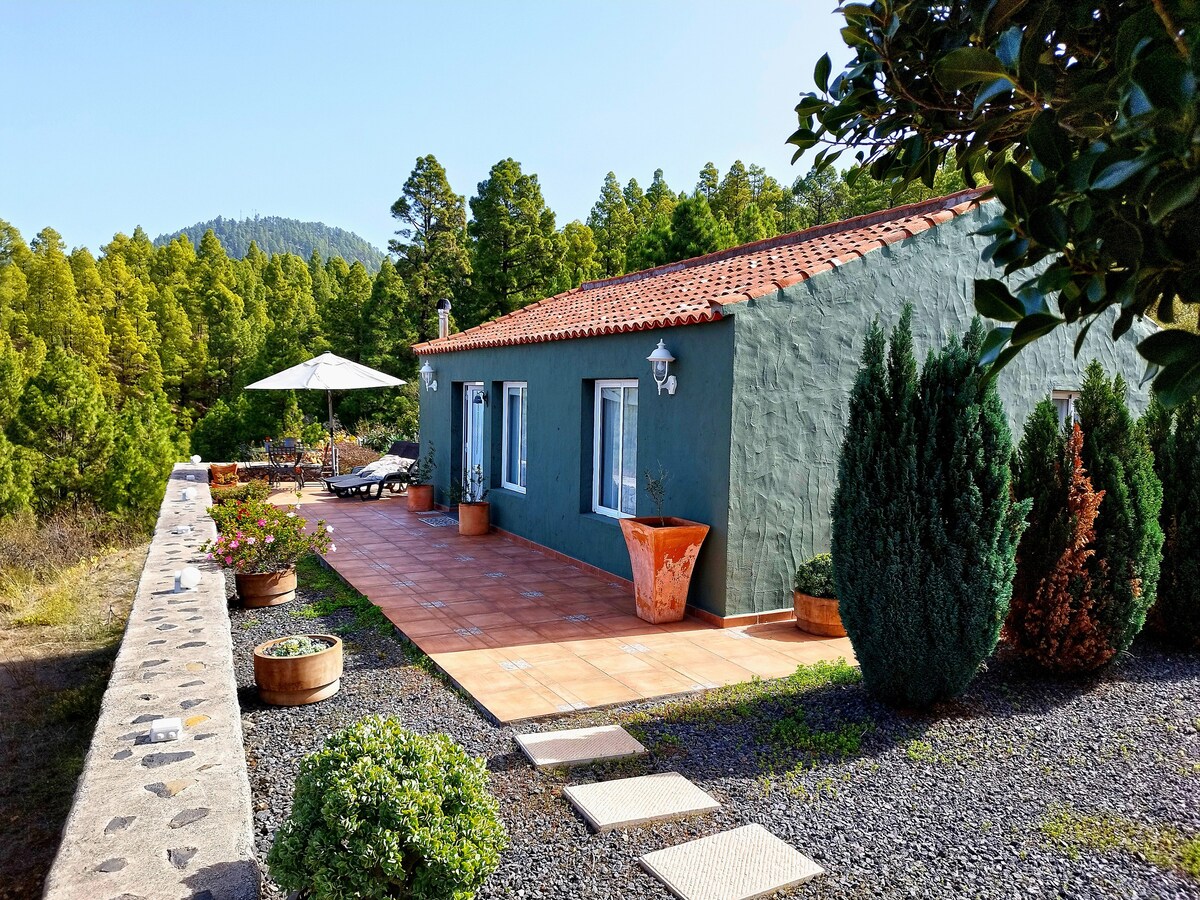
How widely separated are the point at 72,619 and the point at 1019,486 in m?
10.7

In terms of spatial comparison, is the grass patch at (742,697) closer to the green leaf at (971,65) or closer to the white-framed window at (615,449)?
the white-framed window at (615,449)

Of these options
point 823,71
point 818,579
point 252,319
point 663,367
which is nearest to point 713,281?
point 663,367

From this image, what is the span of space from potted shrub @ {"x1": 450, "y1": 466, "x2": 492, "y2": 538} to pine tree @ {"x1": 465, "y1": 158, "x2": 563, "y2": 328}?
1828cm

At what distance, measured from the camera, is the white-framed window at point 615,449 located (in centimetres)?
966

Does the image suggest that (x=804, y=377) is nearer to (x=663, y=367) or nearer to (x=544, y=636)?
(x=663, y=367)

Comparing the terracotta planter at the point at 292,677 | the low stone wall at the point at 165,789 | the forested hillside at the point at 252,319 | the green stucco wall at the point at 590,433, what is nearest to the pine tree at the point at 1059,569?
the green stucco wall at the point at 590,433

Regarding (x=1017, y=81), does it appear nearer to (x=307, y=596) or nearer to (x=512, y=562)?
(x=307, y=596)

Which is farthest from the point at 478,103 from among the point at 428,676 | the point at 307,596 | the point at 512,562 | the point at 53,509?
the point at 53,509

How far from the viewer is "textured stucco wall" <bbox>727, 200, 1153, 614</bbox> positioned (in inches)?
310

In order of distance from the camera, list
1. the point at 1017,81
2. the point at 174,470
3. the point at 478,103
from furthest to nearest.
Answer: the point at 174,470
the point at 478,103
the point at 1017,81

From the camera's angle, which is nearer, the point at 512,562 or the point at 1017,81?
the point at 1017,81

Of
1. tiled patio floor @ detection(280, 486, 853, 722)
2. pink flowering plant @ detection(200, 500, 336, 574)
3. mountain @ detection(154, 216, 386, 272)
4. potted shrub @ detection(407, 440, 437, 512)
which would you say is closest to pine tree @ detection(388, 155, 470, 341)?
potted shrub @ detection(407, 440, 437, 512)

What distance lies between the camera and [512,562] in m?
10.7

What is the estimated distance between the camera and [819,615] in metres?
7.66
